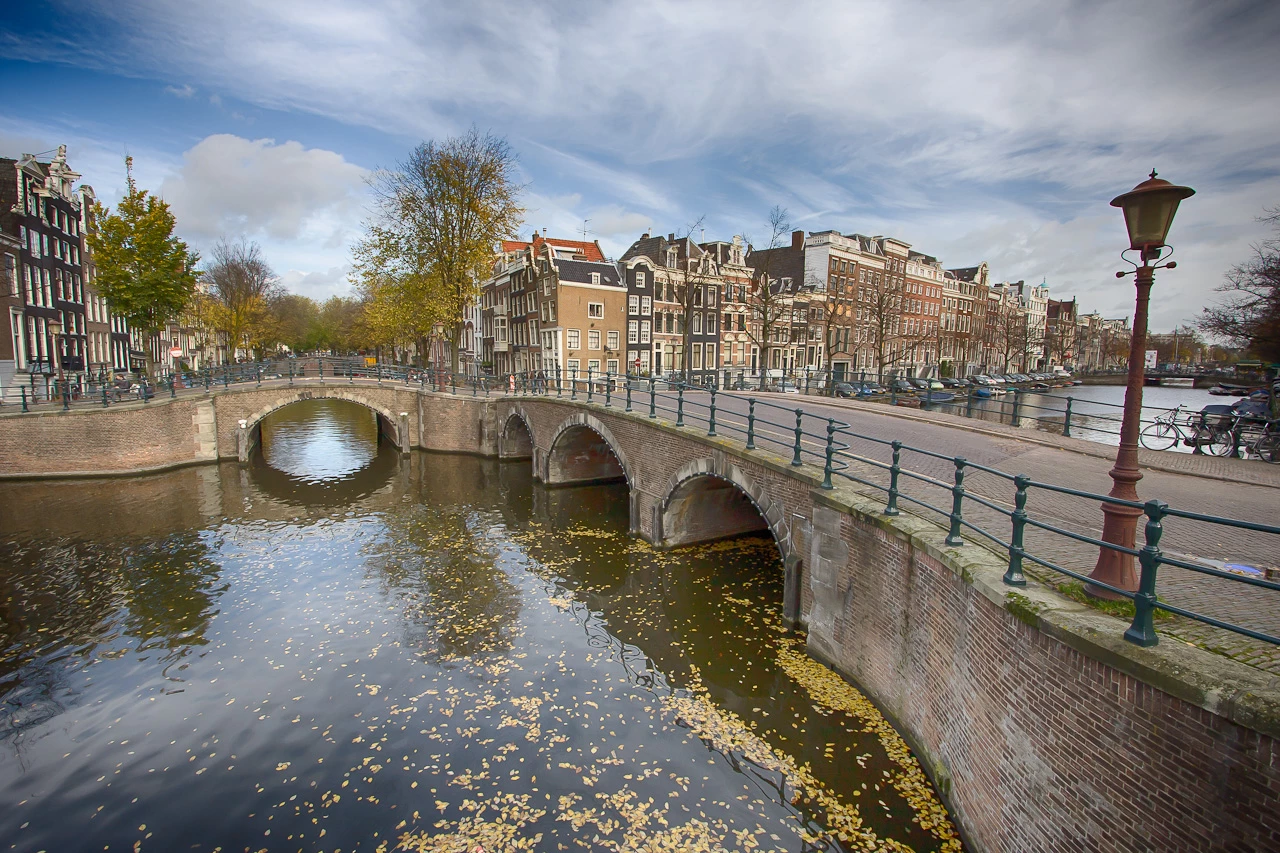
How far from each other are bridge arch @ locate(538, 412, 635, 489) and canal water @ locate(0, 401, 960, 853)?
6148 millimetres

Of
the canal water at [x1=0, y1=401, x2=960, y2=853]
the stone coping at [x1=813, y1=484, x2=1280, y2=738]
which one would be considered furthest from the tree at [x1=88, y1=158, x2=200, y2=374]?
the stone coping at [x1=813, y1=484, x2=1280, y2=738]

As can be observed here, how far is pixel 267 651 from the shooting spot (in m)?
10.3

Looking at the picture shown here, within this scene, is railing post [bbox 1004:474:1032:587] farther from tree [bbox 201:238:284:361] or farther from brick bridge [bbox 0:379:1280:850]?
tree [bbox 201:238:284:361]

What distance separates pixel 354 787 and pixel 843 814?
5766 millimetres

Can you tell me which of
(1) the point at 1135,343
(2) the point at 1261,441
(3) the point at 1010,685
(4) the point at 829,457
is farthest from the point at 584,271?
(3) the point at 1010,685

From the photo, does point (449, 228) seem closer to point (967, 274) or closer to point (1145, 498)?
point (1145, 498)

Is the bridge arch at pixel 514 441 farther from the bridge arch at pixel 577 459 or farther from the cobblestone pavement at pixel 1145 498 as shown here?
the cobblestone pavement at pixel 1145 498

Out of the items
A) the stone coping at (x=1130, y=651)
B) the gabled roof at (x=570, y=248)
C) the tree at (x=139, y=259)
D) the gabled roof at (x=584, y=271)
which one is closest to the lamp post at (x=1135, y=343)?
the stone coping at (x=1130, y=651)

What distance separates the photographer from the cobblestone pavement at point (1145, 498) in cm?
A: 534

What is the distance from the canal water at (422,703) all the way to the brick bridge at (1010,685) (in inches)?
33.2

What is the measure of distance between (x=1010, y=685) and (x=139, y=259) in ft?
120

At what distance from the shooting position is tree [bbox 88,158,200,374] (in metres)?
27.9

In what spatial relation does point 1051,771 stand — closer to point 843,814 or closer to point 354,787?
point 843,814

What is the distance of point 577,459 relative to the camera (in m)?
23.2
